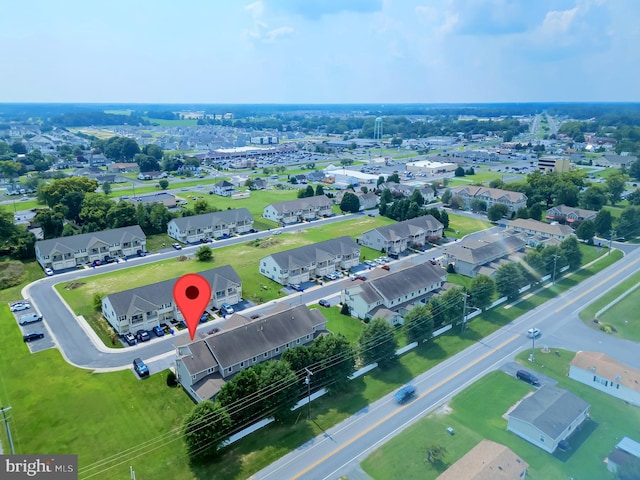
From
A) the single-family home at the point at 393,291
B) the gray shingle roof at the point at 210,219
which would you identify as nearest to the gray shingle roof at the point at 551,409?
the single-family home at the point at 393,291

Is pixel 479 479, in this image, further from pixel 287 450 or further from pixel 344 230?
pixel 344 230

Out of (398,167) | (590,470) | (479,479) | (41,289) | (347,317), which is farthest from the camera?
(398,167)

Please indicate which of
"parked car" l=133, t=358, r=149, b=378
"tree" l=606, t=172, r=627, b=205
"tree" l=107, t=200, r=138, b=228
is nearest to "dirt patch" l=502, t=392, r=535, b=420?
"parked car" l=133, t=358, r=149, b=378

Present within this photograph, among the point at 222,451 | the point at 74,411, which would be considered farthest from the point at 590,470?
the point at 74,411

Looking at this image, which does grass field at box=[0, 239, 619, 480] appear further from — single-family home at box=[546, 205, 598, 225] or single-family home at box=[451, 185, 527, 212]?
single-family home at box=[451, 185, 527, 212]

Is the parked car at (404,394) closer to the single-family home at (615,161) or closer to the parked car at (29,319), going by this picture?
the parked car at (29,319)

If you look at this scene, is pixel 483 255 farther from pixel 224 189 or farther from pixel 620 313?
pixel 224 189
